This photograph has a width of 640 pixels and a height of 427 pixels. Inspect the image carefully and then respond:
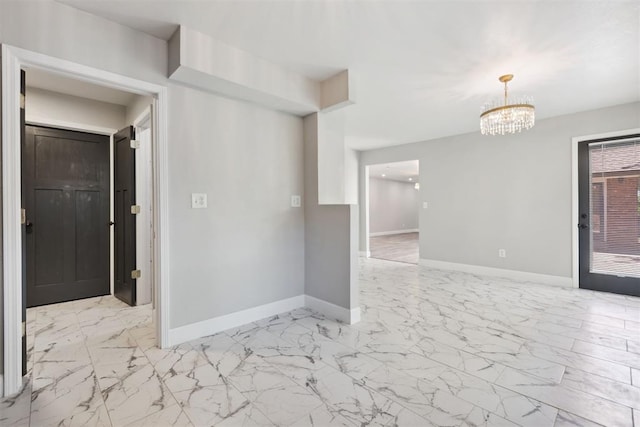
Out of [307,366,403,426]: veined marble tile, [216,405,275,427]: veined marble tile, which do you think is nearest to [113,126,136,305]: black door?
[216,405,275,427]: veined marble tile

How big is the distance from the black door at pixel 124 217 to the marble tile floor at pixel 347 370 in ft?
1.22

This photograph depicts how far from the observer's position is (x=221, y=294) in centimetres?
276

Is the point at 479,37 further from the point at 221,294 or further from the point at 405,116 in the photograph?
the point at 221,294

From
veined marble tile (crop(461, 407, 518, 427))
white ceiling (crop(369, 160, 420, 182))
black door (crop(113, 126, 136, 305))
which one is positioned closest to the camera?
veined marble tile (crop(461, 407, 518, 427))

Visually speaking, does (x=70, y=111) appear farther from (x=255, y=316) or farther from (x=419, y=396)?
(x=419, y=396)

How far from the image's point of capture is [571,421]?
5.13 feet

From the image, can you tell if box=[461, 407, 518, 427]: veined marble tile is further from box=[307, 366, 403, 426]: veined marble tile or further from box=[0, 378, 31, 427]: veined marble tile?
box=[0, 378, 31, 427]: veined marble tile

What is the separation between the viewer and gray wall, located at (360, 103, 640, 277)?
418cm

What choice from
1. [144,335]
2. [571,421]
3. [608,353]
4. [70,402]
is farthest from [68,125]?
[608,353]

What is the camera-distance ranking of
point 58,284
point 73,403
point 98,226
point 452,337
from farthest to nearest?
1. point 98,226
2. point 58,284
3. point 452,337
4. point 73,403

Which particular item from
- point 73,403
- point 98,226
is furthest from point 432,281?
point 98,226

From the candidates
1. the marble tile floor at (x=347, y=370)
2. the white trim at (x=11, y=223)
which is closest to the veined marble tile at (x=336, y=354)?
the marble tile floor at (x=347, y=370)

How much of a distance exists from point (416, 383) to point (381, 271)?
11.4 feet

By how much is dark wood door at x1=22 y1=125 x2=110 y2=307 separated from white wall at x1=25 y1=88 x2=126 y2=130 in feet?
0.51
